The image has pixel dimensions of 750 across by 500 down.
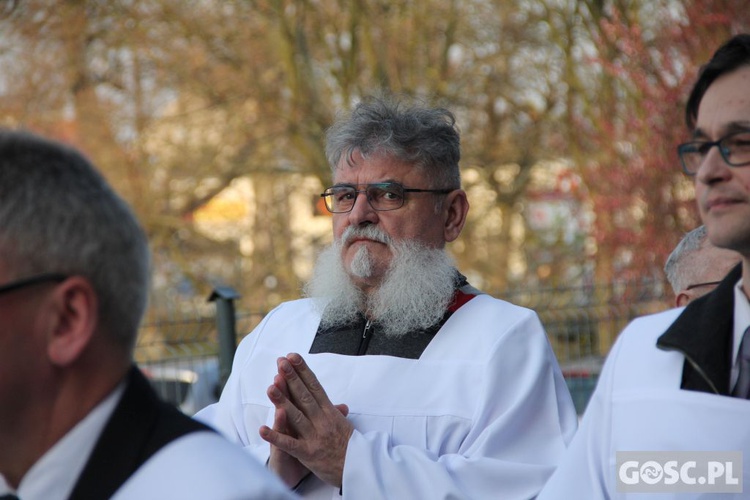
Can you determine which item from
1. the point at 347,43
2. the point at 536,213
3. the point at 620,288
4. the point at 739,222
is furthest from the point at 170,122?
the point at 739,222

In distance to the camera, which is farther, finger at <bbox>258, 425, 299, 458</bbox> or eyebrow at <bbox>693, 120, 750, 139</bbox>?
finger at <bbox>258, 425, 299, 458</bbox>

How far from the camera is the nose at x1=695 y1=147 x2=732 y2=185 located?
2205mm

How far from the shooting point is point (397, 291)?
368cm

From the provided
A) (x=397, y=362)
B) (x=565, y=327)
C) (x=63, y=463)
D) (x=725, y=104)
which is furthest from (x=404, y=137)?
(x=565, y=327)

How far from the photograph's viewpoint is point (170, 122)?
1547cm

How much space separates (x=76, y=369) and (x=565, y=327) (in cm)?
673

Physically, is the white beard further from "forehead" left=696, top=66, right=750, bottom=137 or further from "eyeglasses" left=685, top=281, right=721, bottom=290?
"forehead" left=696, top=66, right=750, bottom=137

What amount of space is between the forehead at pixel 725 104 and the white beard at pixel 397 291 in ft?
5.00

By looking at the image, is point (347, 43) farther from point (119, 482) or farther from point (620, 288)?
point (119, 482)

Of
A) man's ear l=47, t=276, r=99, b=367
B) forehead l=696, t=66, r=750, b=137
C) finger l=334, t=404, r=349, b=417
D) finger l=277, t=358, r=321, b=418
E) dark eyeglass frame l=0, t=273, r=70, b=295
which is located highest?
forehead l=696, t=66, r=750, b=137

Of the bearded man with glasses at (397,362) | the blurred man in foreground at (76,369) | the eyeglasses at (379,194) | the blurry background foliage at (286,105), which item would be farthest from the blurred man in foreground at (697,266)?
the blurry background foliage at (286,105)
